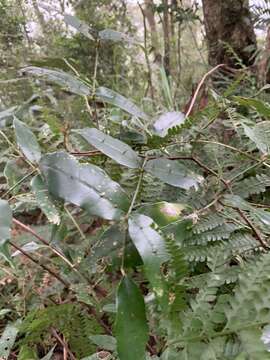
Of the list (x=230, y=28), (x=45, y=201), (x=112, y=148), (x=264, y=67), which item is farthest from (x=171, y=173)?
(x=230, y=28)

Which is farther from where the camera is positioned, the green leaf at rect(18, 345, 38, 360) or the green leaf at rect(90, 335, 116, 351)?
the green leaf at rect(18, 345, 38, 360)

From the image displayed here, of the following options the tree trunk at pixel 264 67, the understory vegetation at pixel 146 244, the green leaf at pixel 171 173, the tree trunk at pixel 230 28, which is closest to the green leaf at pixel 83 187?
the understory vegetation at pixel 146 244

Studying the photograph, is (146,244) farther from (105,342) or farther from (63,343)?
(63,343)

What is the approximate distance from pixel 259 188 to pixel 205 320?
A: 32 centimetres

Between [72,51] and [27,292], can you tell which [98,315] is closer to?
[27,292]

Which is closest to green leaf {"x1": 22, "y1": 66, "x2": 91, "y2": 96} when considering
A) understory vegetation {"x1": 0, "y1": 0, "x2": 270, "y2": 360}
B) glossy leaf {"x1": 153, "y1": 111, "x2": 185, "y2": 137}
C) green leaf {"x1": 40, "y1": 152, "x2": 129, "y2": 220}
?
understory vegetation {"x1": 0, "y1": 0, "x2": 270, "y2": 360}

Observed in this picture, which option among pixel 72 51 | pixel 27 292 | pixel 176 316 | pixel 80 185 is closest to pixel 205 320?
Answer: pixel 176 316

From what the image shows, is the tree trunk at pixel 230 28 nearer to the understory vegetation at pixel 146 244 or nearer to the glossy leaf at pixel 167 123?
the understory vegetation at pixel 146 244

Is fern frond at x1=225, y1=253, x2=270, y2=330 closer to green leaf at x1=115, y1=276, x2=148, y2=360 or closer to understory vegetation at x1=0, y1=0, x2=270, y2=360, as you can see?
understory vegetation at x1=0, y1=0, x2=270, y2=360

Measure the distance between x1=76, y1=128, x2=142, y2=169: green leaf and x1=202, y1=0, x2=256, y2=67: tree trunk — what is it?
104cm

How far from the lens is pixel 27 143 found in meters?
0.56

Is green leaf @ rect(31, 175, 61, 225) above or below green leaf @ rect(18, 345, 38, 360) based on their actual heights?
above

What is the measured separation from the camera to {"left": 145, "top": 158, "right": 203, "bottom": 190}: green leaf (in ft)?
1.98

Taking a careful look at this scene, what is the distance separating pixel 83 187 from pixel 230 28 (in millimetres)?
1275
